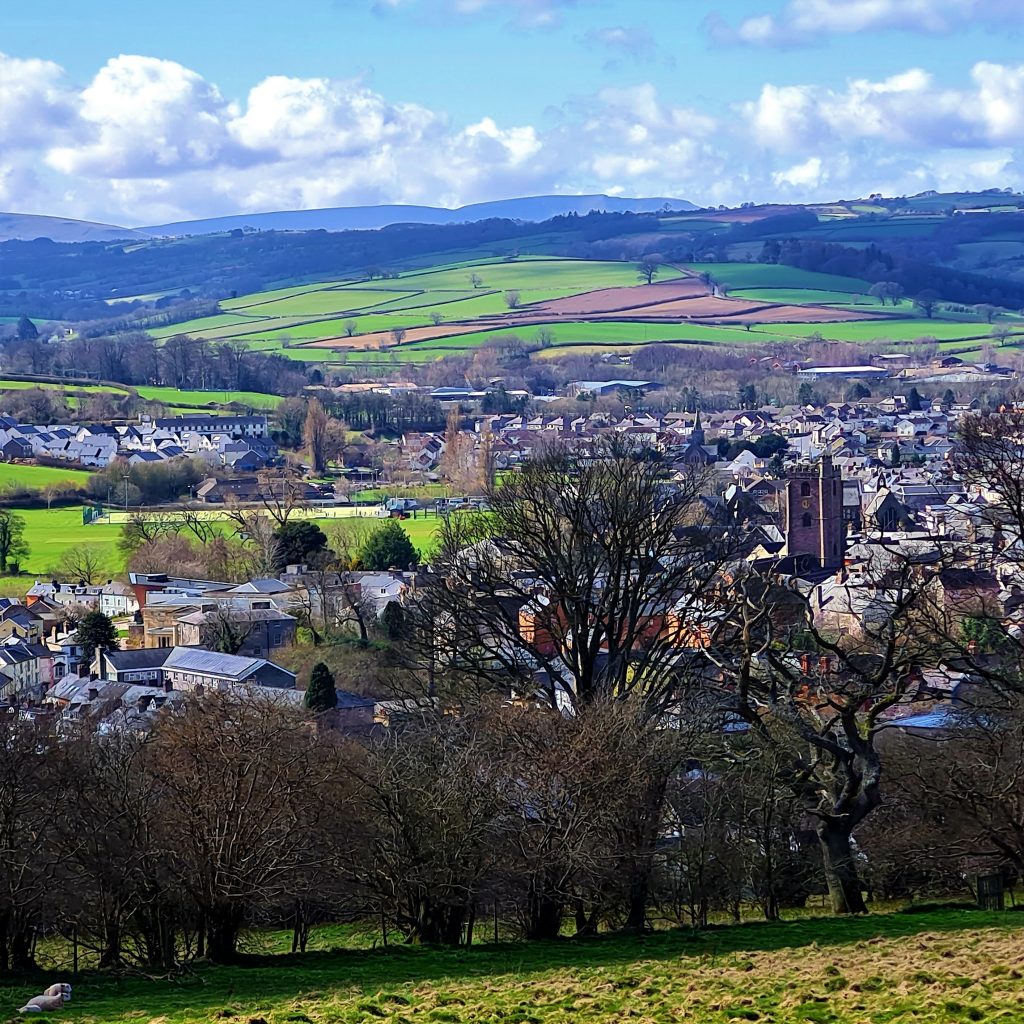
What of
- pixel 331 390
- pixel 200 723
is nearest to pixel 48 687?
pixel 200 723

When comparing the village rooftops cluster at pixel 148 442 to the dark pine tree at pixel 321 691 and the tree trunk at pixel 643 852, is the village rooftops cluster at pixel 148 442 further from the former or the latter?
the tree trunk at pixel 643 852

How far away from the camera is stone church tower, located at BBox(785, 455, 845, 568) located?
207ft

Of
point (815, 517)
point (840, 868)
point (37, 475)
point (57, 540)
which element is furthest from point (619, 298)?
point (840, 868)

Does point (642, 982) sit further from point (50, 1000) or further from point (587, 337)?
point (587, 337)

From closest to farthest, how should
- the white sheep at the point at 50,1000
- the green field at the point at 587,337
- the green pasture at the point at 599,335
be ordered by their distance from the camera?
the white sheep at the point at 50,1000 → the green field at the point at 587,337 → the green pasture at the point at 599,335

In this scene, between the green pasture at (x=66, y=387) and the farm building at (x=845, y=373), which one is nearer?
the green pasture at (x=66, y=387)

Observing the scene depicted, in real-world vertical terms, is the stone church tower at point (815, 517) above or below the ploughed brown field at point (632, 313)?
below

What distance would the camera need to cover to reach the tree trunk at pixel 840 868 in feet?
58.7

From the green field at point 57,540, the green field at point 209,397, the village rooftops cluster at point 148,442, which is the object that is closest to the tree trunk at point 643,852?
the green field at point 57,540

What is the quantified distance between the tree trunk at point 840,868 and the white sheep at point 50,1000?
7.87 metres

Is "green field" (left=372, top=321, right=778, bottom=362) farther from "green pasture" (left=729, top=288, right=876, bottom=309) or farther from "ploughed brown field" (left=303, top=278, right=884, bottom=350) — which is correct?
"green pasture" (left=729, top=288, right=876, bottom=309)

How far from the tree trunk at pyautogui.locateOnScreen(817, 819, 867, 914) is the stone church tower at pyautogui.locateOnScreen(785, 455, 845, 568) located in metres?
45.1

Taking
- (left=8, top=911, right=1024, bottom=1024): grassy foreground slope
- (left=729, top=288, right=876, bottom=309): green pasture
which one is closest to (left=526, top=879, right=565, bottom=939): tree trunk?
(left=8, top=911, right=1024, bottom=1024): grassy foreground slope

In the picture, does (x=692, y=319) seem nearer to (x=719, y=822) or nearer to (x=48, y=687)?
(x=48, y=687)
